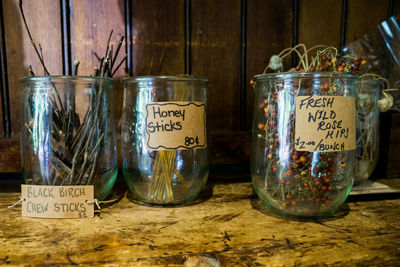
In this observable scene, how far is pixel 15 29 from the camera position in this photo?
0.75m

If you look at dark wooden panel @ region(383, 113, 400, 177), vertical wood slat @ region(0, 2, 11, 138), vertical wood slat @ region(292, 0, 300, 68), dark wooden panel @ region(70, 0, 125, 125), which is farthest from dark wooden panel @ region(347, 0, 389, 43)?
vertical wood slat @ region(0, 2, 11, 138)

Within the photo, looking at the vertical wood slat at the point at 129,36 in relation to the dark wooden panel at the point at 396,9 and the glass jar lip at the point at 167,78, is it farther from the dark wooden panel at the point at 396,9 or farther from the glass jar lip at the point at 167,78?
the dark wooden panel at the point at 396,9

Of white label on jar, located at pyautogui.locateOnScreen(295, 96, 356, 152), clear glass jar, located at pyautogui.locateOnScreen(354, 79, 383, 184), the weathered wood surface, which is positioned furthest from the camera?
clear glass jar, located at pyautogui.locateOnScreen(354, 79, 383, 184)

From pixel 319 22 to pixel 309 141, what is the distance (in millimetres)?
510

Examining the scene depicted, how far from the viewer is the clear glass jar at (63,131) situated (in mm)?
585

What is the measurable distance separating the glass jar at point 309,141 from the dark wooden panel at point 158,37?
0.33 metres

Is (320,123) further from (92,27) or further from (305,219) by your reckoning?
(92,27)

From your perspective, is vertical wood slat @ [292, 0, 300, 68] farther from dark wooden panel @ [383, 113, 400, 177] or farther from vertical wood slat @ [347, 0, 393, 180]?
dark wooden panel @ [383, 113, 400, 177]

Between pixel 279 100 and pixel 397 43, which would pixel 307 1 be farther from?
pixel 279 100

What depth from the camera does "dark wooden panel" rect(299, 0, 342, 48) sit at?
2.87ft

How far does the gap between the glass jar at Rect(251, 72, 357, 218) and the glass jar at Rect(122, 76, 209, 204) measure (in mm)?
141

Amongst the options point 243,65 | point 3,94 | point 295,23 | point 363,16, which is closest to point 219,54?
point 243,65

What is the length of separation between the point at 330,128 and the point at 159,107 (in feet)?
1.04

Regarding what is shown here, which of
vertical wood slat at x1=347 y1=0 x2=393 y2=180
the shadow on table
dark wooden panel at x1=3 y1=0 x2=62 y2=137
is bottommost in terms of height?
the shadow on table
